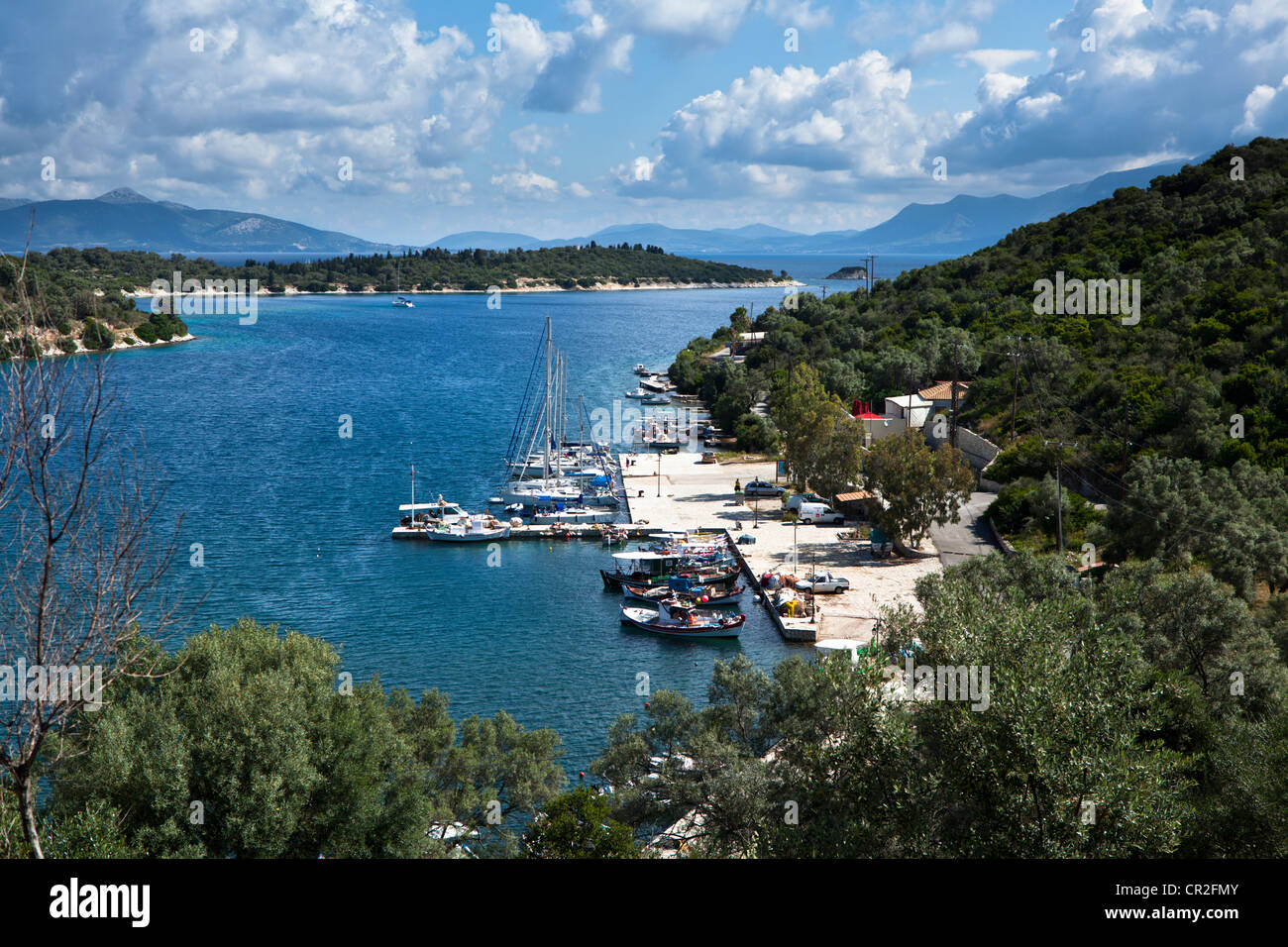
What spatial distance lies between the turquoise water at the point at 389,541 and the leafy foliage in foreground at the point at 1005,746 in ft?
20.6

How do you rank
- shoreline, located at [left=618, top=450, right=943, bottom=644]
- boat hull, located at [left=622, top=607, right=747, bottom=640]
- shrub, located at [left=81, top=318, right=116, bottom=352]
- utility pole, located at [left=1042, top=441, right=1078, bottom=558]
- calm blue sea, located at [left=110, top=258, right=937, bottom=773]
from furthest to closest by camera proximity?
shrub, located at [left=81, top=318, right=116, bottom=352]
boat hull, located at [left=622, top=607, right=747, bottom=640]
shoreline, located at [left=618, top=450, right=943, bottom=644]
utility pole, located at [left=1042, top=441, right=1078, bottom=558]
calm blue sea, located at [left=110, top=258, right=937, bottom=773]

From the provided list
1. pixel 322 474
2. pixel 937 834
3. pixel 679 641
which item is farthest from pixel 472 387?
pixel 937 834

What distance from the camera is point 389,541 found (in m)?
39.0

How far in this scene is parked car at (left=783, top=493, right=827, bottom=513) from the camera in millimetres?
39625

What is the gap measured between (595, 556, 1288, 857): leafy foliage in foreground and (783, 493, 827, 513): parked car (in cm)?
2111

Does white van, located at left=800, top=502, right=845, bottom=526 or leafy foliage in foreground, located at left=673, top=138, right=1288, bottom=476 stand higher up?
leafy foliage in foreground, located at left=673, top=138, right=1288, bottom=476

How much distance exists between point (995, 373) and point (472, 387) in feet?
154

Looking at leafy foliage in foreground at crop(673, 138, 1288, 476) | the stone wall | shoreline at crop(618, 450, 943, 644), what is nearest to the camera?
shoreline at crop(618, 450, 943, 644)

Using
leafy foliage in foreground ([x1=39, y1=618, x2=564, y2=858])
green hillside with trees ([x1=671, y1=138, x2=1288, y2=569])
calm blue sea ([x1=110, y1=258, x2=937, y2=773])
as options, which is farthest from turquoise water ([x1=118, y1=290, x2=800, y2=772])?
green hillside with trees ([x1=671, y1=138, x2=1288, y2=569])

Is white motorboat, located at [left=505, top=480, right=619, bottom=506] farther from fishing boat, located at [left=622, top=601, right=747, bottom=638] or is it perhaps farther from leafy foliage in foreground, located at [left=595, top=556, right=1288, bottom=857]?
leafy foliage in foreground, located at [left=595, top=556, right=1288, bottom=857]

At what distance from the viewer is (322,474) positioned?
5059 centimetres

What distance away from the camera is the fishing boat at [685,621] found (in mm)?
28875

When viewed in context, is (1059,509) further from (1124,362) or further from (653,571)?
(1124,362)

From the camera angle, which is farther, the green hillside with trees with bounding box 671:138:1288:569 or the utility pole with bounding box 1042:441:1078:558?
the utility pole with bounding box 1042:441:1078:558
